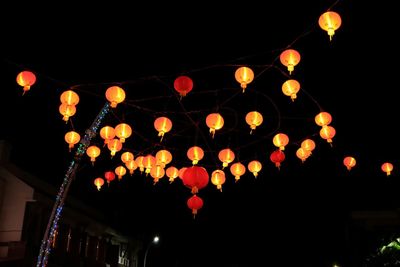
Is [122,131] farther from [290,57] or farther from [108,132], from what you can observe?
[290,57]

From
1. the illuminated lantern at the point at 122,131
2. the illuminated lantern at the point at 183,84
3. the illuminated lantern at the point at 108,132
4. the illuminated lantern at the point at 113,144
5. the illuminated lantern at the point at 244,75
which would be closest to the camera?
the illuminated lantern at the point at 183,84

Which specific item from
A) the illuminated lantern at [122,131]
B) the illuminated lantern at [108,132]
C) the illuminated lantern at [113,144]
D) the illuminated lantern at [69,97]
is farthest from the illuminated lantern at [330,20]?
the illuminated lantern at [113,144]

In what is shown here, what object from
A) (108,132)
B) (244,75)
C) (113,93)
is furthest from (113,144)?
(244,75)

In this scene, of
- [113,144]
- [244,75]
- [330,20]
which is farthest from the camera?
[113,144]

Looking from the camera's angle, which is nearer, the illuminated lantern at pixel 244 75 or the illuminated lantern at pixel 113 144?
the illuminated lantern at pixel 244 75

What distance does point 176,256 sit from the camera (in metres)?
34.9

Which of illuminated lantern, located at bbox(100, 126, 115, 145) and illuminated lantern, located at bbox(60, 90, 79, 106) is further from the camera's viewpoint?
illuminated lantern, located at bbox(100, 126, 115, 145)

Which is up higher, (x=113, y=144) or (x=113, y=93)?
(x=113, y=93)

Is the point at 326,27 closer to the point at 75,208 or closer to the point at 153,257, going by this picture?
the point at 75,208

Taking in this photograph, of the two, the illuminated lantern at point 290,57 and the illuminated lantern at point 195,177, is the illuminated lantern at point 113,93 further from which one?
the illuminated lantern at point 290,57

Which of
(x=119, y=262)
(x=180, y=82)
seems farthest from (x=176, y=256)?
(x=180, y=82)

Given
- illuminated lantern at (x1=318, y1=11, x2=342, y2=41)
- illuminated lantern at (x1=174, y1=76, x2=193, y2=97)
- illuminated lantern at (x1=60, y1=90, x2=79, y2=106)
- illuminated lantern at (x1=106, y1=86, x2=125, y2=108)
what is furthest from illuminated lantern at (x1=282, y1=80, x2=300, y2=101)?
illuminated lantern at (x1=60, y1=90, x2=79, y2=106)

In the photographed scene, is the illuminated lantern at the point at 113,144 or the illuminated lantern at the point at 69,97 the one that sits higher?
the illuminated lantern at the point at 69,97

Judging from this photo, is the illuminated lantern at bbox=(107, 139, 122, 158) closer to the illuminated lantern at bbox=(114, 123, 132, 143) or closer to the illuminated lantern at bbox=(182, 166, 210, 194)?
the illuminated lantern at bbox=(114, 123, 132, 143)
